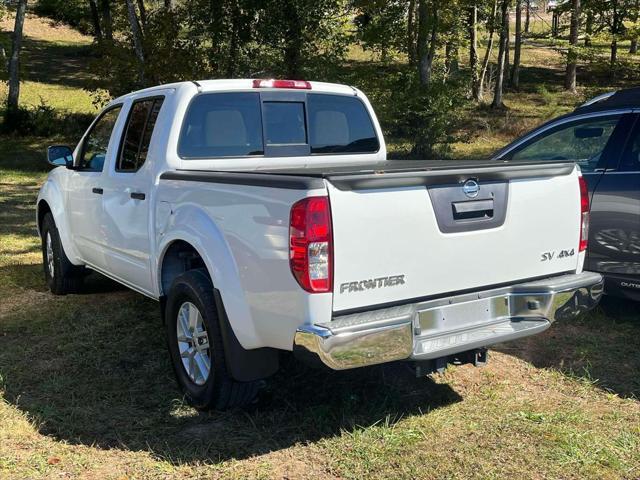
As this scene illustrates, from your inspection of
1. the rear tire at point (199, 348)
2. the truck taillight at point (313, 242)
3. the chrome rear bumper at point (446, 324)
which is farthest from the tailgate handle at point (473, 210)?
the rear tire at point (199, 348)

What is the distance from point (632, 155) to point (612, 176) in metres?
0.23

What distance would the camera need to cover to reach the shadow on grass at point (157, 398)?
356 centimetres

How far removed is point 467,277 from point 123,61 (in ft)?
57.1

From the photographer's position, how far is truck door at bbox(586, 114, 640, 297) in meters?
4.92

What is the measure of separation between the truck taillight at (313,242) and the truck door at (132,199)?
1.74m

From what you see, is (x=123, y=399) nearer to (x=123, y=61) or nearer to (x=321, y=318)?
(x=321, y=318)

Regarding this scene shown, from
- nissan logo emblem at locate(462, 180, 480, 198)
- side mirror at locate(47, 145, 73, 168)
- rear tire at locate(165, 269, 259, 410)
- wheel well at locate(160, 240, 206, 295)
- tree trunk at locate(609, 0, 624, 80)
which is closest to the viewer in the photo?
nissan logo emblem at locate(462, 180, 480, 198)

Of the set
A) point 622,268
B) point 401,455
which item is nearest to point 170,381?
point 401,455

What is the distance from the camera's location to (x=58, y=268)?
624cm

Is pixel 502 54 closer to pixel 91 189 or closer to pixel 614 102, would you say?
pixel 614 102

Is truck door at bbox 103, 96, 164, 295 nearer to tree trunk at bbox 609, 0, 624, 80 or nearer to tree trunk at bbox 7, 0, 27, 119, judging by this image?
tree trunk at bbox 7, 0, 27, 119

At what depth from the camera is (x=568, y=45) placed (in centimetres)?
2619

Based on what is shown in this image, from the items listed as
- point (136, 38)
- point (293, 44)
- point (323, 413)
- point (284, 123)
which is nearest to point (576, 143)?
point (284, 123)

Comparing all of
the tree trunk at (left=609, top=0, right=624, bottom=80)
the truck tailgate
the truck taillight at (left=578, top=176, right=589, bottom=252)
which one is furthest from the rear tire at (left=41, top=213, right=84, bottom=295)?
the tree trunk at (left=609, top=0, right=624, bottom=80)
